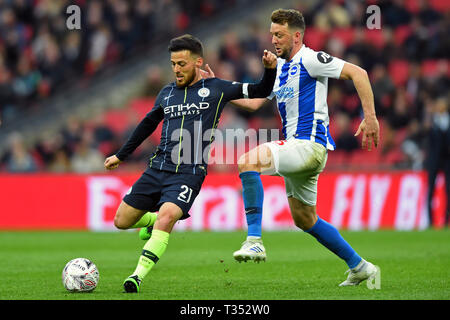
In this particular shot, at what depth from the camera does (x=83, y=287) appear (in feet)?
22.7

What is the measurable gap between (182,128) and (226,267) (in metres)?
2.64

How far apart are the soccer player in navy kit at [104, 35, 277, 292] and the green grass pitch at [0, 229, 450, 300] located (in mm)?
771

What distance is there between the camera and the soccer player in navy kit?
716 cm

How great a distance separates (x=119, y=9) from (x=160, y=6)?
111 centimetres

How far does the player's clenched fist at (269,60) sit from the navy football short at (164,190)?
46.1 inches

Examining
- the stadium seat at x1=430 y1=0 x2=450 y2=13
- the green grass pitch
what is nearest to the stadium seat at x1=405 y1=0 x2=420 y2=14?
the stadium seat at x1=430 y1=0 x2=450 y2=13

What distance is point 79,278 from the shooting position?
6.91m

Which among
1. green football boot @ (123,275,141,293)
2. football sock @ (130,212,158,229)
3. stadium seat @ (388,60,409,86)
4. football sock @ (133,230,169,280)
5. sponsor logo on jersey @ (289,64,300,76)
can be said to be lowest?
green football boot @ (123,275,141,293)

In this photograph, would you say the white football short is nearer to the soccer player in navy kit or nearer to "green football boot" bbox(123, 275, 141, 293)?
the soccer player in navy kit

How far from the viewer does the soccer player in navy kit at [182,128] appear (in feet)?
23.5

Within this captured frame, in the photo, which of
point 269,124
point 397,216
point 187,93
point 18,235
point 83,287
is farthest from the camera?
point 269,124

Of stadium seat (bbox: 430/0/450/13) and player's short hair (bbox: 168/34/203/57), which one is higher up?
stadium seat (bbox: 430/0/450/13)
